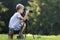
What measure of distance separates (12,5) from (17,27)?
19.3 m

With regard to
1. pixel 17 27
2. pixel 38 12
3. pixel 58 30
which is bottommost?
pixel 58 30

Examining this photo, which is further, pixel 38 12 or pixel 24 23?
pixel 38 12

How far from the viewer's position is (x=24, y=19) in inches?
303

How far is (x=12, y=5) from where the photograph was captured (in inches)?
1060

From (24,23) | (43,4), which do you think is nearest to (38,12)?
(43,4)

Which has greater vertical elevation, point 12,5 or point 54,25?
point 12,5

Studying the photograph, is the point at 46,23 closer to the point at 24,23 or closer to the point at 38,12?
the point at 38,12

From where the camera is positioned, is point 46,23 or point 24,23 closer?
point 24,23

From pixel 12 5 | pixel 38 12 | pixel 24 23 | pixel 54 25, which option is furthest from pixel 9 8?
pixel 24 23

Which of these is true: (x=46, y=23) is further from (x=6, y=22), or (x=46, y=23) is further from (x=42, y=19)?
(x=6, y=22)

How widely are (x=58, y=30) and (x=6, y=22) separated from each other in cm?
495

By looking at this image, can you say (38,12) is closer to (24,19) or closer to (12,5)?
(12,5)

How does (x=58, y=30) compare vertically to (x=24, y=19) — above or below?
below

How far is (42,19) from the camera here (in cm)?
2817
